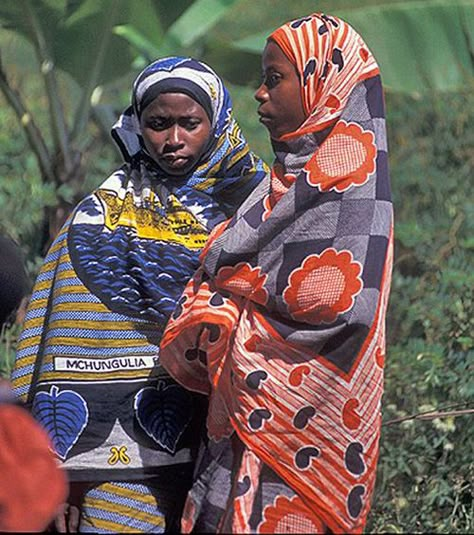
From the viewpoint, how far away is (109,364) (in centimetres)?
325

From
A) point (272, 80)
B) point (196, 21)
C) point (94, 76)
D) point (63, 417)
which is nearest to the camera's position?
point (272, 80)

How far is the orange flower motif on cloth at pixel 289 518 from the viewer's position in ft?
9.36

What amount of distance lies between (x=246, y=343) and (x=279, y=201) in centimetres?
34

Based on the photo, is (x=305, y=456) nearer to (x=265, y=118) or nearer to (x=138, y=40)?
(x=265, y=118)

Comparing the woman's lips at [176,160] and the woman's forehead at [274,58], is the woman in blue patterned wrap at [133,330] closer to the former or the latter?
the woman's lips at [176,160]

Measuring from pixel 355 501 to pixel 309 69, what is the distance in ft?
3.34

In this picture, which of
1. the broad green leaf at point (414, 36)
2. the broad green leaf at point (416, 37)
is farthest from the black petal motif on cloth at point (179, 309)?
the broad green leaf at point (416, 37)

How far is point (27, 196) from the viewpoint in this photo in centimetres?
711

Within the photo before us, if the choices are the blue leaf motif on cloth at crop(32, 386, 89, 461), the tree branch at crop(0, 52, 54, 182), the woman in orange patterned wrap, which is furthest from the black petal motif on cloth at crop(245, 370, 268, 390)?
the tree branch at crop(0, 52, 54, 182)

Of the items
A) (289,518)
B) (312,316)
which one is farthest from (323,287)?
(289,518)

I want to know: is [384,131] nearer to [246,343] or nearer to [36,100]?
[246,343]

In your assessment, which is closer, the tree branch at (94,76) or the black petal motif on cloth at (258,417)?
the black petal motif on cloth at (258,417)

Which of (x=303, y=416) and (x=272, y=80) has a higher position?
(x=272, y=80)

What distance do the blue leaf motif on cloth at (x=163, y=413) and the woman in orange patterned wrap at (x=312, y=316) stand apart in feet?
0.96
